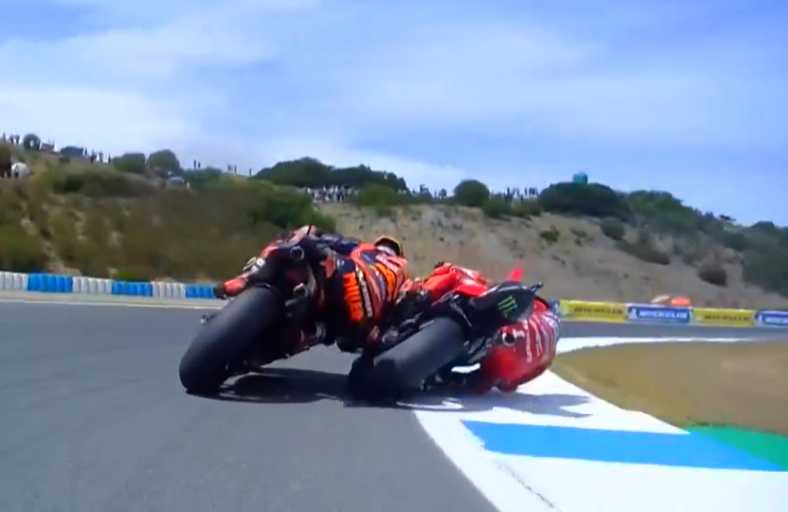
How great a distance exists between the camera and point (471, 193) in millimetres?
97250

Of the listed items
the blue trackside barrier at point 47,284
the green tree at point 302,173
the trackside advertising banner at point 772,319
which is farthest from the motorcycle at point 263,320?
the green tree at point 302,173

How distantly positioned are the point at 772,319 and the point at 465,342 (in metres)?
55.7

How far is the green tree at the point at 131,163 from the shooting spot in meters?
79.9

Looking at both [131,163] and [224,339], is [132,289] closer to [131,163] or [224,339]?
[224,339]

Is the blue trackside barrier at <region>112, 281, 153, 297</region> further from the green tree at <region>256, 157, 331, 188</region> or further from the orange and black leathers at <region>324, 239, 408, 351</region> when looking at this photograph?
the green tree at <region>256, 157, 331, 188</region>

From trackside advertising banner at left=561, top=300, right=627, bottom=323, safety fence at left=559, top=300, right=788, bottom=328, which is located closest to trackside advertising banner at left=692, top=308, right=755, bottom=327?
safety fence at left=559, top=300, right=788, bottom=328

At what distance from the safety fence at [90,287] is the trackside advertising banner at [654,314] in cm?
2431

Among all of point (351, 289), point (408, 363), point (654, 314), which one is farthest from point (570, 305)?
point (408, 363)

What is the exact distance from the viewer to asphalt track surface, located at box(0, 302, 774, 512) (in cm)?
750

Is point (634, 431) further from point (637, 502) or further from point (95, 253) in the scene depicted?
point (95, 253)

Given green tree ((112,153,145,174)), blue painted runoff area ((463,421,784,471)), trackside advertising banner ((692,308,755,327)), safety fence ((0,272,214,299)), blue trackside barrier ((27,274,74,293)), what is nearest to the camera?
blue painted runoff area ((463,421,784,471))

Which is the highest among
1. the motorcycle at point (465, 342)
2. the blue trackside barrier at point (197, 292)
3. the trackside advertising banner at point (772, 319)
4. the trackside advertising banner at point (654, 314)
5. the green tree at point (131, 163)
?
the green tree at point (131, 163)

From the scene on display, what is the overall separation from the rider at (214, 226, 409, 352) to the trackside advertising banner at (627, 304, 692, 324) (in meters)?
47.5

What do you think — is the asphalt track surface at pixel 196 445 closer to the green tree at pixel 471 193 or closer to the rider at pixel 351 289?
the rider at pixel 351 289
